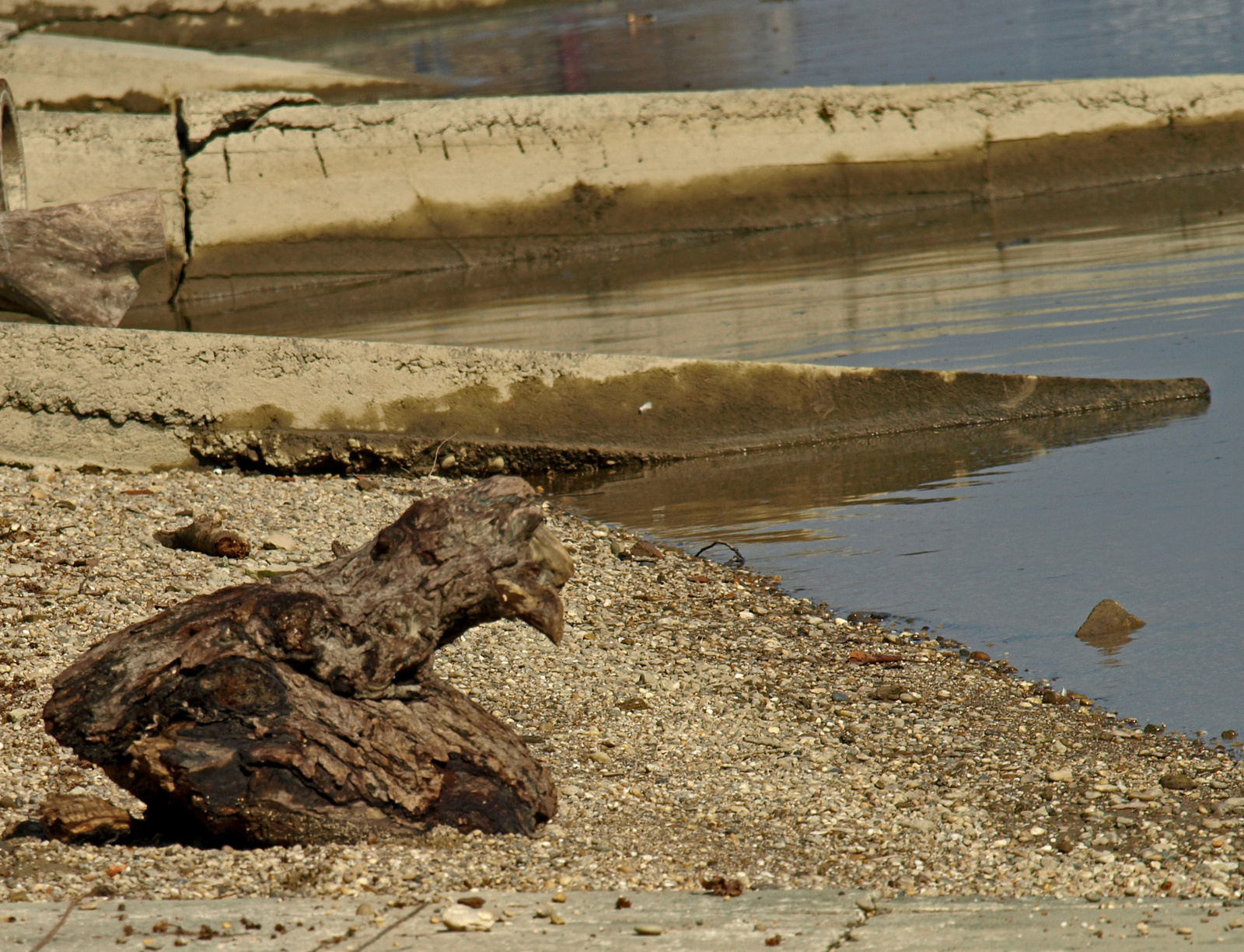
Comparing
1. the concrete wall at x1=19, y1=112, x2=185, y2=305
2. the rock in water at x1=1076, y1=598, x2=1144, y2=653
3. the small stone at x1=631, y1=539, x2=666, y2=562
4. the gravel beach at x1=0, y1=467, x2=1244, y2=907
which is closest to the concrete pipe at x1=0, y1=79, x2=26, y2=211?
the gravel beach at x1=0, y1=467, x2=1244, y2=907

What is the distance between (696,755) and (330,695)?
1037mm

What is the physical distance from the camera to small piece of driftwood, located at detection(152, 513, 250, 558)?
467 centimetres

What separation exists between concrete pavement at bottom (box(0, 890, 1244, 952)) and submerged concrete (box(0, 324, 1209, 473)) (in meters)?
3.88

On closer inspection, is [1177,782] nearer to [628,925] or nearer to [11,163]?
[628,925]

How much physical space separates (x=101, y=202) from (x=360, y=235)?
515 centimetres

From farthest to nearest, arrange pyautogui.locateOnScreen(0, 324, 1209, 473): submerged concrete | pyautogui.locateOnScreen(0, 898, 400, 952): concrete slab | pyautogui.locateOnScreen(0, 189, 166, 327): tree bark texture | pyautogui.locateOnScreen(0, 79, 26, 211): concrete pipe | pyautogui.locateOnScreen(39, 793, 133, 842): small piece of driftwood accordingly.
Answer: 1. pyautogui.locateOnScreen(0, 79, 26, 211): concrete pipe
2. pyautogui.locateOnScreen(0, 324, 1209, 473): submerged concrete
3. pyautogui.locateOnScreen(0, 189, 166, 327): tree bark texture
4. pyautogui.locateOnScreen(39, 793, 133, 842): small piece of driftwood
5. pyautogui.locateOnScreen(0, 898, 400, 952): concrete slab

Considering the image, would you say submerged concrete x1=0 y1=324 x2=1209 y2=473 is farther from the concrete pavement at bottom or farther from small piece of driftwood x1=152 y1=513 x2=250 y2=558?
the concrete pavement at bottom

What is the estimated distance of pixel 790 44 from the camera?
815 inches

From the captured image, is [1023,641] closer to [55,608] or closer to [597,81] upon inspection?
[55,608]

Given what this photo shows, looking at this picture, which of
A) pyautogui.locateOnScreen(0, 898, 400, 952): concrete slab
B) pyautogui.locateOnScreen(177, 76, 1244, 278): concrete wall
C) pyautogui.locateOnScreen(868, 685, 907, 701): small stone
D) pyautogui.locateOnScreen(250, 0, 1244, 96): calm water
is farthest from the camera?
pyautogui.locateOnScreen(250, 0, 1244, 96): calm water

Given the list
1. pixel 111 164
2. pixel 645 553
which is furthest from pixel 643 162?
pixel 645 553

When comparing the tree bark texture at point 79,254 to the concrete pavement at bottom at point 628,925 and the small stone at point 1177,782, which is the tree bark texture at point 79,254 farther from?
the small stone at point 1177,782

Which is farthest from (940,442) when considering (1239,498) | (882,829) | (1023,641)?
(882,829)

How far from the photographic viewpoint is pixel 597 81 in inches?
705
